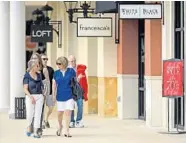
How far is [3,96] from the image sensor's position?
24.8 metres

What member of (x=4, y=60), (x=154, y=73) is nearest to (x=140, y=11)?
(x=154, y=73)

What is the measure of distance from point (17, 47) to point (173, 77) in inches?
273

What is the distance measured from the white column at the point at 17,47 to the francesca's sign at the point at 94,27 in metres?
2.20

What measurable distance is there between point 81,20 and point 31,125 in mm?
5322

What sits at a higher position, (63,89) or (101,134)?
(63,89)

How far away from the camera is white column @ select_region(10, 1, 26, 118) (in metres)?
20.8

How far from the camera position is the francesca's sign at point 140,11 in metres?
15.5

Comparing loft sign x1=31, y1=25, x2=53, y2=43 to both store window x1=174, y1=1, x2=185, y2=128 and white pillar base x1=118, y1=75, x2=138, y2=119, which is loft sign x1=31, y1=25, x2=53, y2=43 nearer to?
white pillar base x1=118, y1=75, x2=138, y2=119

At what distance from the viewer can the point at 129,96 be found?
20172 millimetres

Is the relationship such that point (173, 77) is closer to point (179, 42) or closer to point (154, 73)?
point (179, 42)

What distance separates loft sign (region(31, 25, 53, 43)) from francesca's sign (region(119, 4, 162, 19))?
7901 mm

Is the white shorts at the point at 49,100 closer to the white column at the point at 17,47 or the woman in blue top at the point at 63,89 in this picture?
the woman in blue top at the point at 63,89

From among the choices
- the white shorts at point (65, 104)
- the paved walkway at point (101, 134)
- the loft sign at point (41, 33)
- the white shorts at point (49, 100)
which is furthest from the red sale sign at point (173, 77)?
the loft sign at point (41, 33)

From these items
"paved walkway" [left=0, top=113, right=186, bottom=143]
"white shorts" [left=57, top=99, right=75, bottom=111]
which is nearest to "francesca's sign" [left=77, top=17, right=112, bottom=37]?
"paved walkway" [left=0, top=113, right=186, bottom=143]
